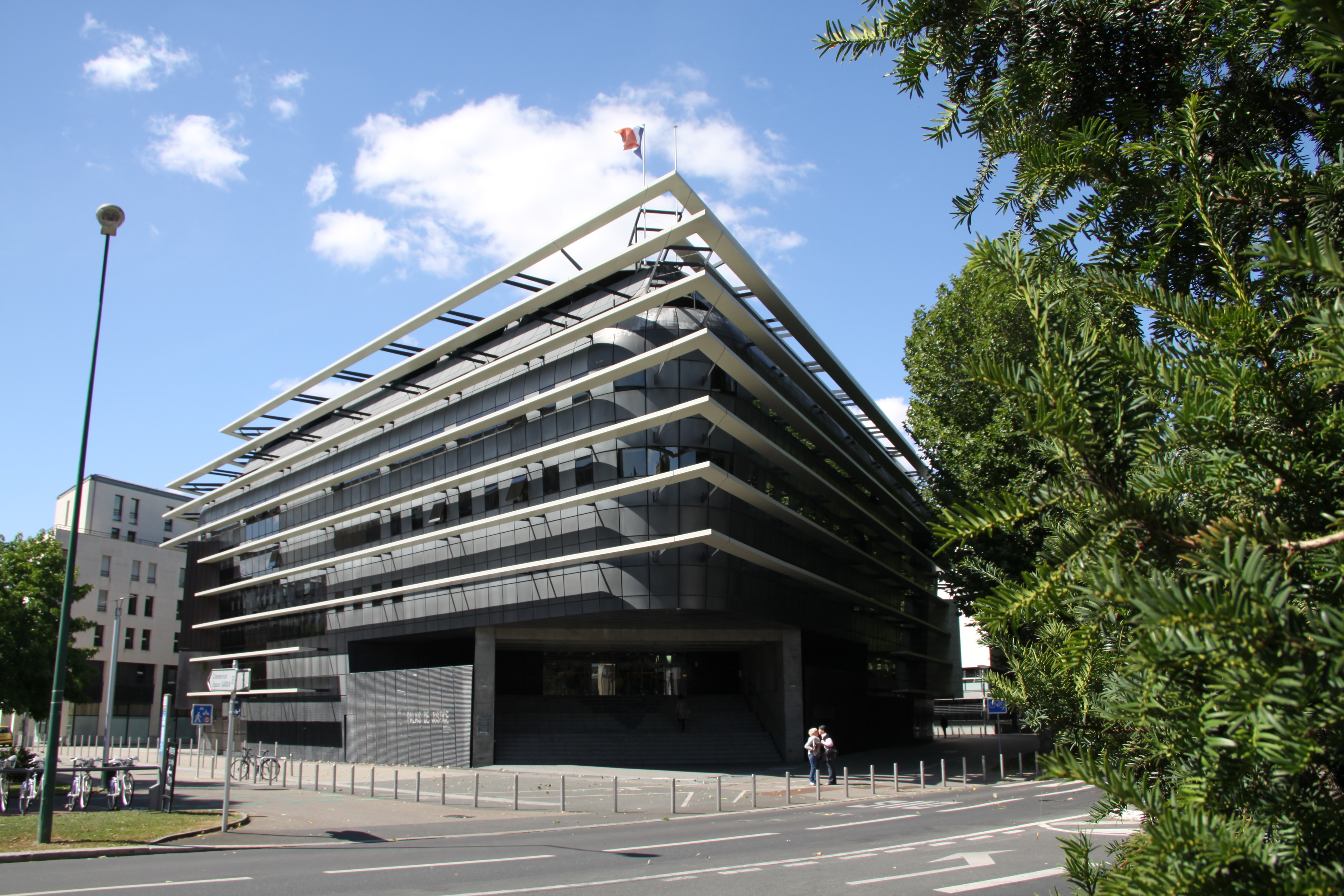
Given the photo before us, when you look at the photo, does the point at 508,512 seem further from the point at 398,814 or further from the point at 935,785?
the point at 935,785

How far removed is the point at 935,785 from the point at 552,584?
15338mm

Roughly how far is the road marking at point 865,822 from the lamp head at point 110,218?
17710 millimetres

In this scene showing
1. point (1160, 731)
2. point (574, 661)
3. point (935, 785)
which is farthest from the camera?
point (574, 661)

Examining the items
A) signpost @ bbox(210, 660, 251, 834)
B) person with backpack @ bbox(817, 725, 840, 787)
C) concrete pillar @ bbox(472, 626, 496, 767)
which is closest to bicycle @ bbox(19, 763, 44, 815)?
signpost @ bbox(210, 660, 251, 834)

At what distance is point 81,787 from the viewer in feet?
69.1

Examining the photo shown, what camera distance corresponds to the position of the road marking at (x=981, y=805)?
20781mm

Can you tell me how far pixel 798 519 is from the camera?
3641cm

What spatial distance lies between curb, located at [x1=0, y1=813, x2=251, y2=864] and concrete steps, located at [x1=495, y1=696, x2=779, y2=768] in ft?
66.8

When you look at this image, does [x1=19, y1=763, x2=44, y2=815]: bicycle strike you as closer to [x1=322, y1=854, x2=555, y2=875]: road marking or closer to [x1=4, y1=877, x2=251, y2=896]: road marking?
[x1=4, y1=877, x2=251, y2=896]: road marking

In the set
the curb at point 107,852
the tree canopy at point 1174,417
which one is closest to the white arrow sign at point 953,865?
the tree canopy at point 1174,417

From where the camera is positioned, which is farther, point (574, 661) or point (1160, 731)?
point (574, 661)

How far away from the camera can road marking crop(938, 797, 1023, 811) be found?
68.2 feet

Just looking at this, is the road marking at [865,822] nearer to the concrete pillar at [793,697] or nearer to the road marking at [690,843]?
the road marking at [690,843]

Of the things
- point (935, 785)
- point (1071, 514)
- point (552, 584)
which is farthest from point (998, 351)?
point (552, 584)
